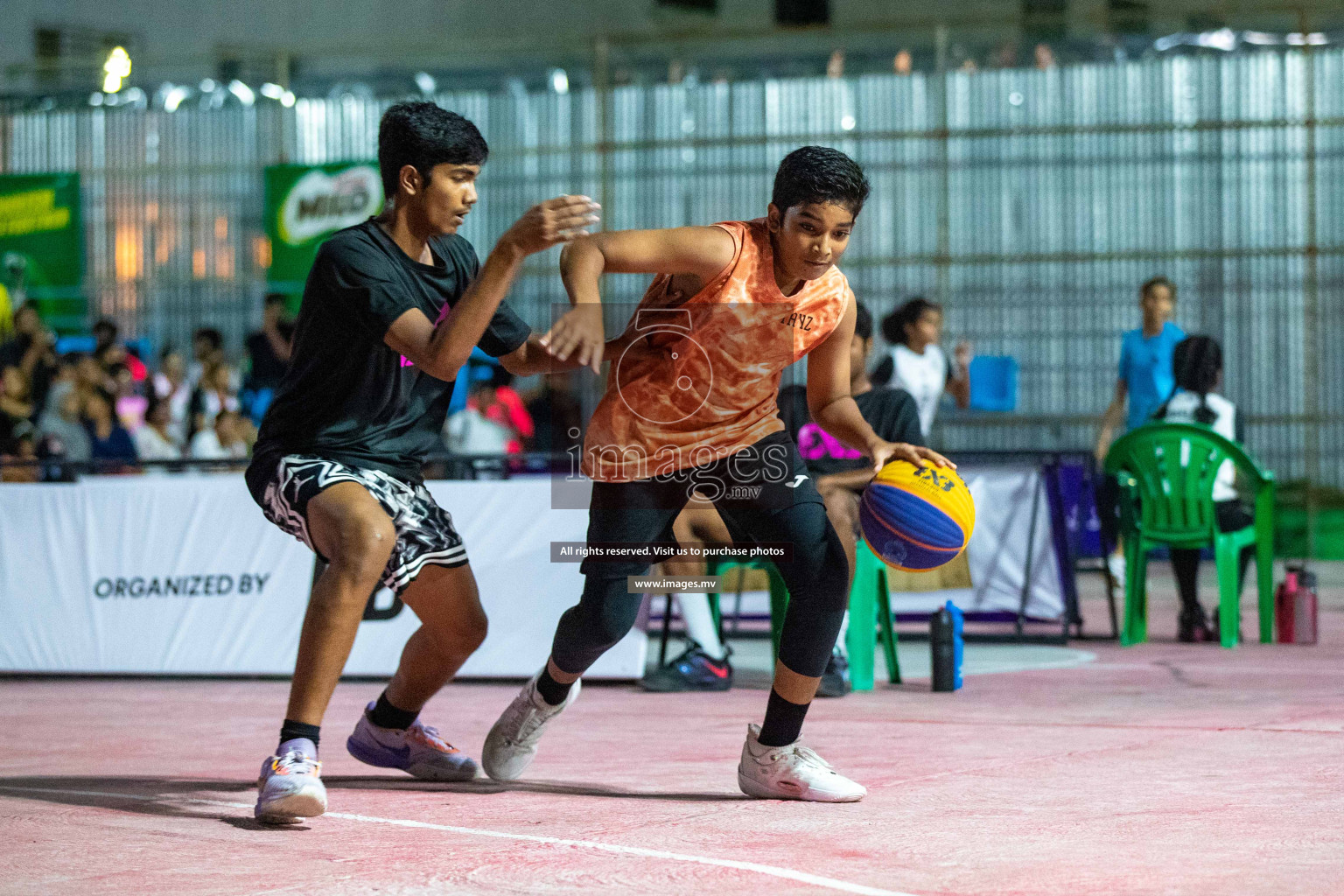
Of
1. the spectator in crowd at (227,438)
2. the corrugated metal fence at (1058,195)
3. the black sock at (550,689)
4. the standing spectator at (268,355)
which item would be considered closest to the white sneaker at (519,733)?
the black sock at (550,689)

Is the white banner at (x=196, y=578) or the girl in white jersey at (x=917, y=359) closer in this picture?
the white banner at (x=196, y=578)

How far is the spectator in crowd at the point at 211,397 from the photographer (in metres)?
14.7

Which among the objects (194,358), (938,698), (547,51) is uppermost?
(547,51)

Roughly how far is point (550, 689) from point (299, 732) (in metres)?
0.86

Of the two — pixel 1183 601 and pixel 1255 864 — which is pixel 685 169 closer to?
pixel 1183 601

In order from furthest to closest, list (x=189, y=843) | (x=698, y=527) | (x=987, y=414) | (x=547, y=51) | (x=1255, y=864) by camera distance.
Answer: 1. (x=547, y=51)
2. (x=987, y=414)
3. (x=698, y=527)
4. (x=189, y=843)
5. (x=1255, y=864)

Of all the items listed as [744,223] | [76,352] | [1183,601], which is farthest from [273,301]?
[744,223]

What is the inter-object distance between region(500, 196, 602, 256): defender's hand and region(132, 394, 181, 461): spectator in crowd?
10.0 m

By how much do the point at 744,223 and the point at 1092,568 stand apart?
8437 millimetres

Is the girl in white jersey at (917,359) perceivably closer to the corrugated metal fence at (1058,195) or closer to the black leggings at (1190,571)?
the black leggings at (1190,571)

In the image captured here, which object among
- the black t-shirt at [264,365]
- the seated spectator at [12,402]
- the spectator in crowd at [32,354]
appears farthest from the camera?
the black t-shirt at [264,365]

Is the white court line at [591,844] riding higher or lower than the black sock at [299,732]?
lower

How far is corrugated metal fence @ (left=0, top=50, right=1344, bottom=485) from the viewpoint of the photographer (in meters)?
16.3

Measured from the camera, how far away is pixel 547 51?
18.1 metres
